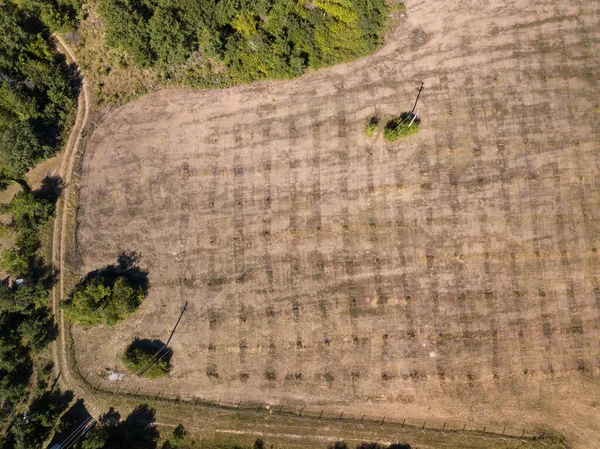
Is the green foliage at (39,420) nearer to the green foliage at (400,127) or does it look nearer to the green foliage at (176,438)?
the green foliage at (176,438)

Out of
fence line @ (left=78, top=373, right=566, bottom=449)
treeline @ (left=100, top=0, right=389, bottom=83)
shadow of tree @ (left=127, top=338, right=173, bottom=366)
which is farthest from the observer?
shadow of tree @ (left=127, top=338, right=173, bottom=366)

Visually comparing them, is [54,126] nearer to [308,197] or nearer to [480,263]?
[308,197]

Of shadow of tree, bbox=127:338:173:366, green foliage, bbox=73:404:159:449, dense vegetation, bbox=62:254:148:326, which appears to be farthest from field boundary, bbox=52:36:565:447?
shadow of tree, bbox=127:338:173:366

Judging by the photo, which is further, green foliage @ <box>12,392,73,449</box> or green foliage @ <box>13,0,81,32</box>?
green foliage @ <box>13,0,81,32</box>

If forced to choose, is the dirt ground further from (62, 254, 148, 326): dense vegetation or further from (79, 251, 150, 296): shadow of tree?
(62, 254, 148, 326): dense vegetation

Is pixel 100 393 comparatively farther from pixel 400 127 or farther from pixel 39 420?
pixel 400 127
